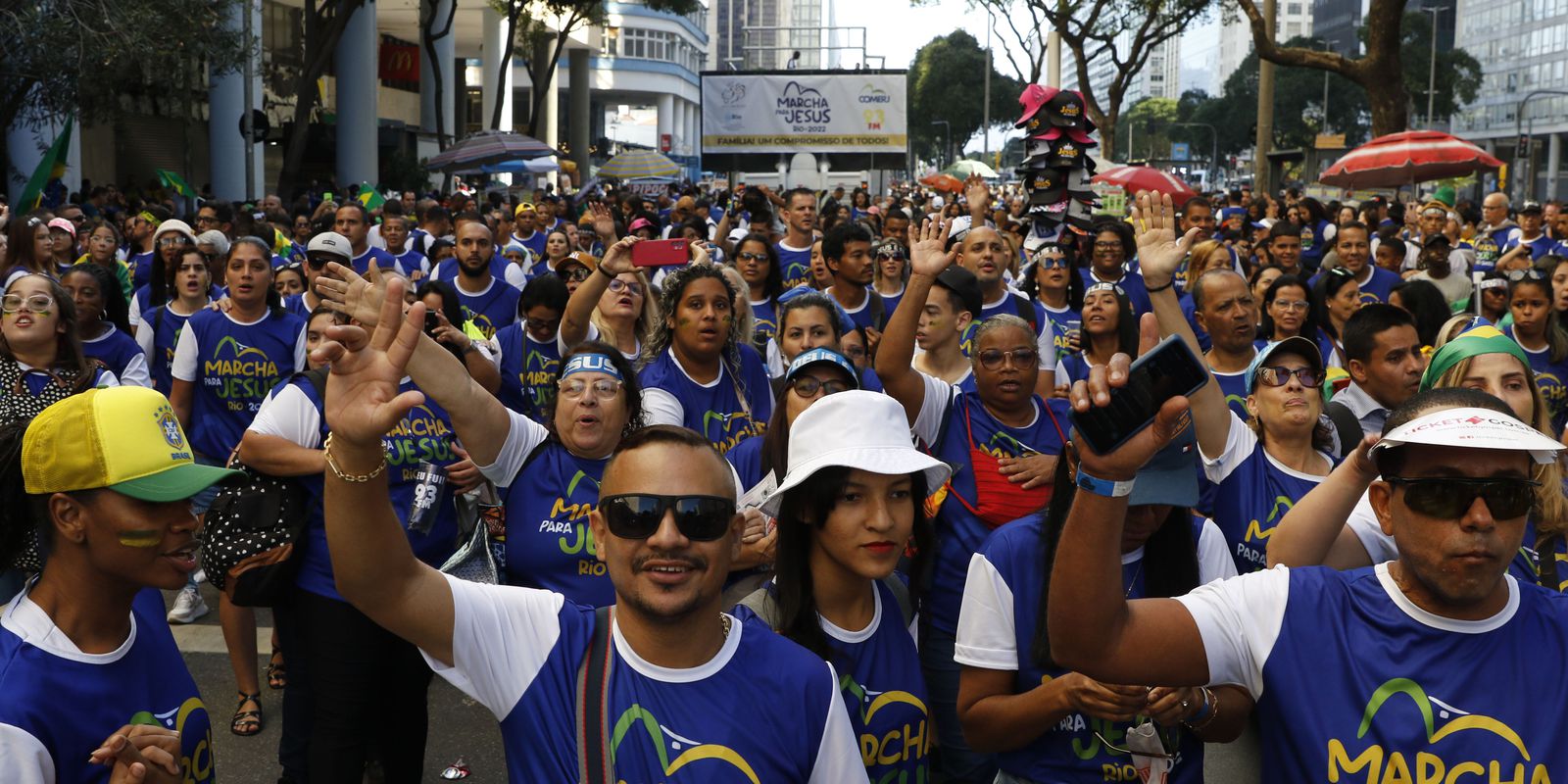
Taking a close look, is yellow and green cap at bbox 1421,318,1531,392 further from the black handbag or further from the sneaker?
the sneaker

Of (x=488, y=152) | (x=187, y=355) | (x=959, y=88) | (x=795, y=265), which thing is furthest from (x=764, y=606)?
(x=959, y=88)

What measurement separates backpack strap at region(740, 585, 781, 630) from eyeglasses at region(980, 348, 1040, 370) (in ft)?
5.39

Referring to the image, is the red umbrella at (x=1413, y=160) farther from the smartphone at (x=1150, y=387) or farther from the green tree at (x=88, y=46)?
the smartphone at (x=1150, y=387)

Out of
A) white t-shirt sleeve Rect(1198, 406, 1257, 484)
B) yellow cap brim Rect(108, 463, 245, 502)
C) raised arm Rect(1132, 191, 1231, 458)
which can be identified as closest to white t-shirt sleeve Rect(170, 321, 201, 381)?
yellow cap brim Rect(108, 463, 245, 502)

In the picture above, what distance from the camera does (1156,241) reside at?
4.58 metres

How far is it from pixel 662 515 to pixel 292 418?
7.80 feet

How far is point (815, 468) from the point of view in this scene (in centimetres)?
325

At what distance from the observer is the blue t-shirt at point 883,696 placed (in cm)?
325

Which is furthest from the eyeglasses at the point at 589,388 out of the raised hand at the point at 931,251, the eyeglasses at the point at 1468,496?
the eyeglasses at the point at 1468,496

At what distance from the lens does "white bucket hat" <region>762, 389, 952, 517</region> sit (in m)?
3.26

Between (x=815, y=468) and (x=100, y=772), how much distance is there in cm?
157

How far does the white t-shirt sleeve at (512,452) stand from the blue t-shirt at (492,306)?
468 cm

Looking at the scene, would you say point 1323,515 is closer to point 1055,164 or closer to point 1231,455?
point 1231,455

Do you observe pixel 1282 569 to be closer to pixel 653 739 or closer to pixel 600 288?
pixel 653 739
